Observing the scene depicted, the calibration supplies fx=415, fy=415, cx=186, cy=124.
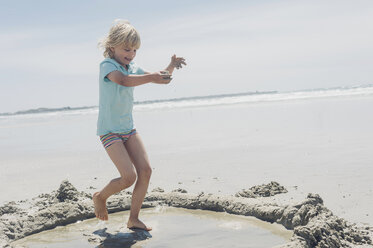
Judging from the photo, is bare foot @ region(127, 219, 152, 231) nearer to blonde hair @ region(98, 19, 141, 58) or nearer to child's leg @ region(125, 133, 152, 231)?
child's leg @ region(125, 133, 152, 231)

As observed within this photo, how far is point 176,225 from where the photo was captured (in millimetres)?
4051

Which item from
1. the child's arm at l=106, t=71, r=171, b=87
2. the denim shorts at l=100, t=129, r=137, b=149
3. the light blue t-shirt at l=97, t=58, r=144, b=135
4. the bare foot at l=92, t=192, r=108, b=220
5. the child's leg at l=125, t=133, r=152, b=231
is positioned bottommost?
the bare foot at l=92, t=192, r=108, b=220

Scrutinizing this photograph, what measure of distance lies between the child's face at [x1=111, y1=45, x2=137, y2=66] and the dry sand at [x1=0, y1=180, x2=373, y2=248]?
5.19 ft

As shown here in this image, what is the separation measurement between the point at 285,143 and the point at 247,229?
4.73m

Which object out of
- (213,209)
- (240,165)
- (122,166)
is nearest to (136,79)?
(122,166)

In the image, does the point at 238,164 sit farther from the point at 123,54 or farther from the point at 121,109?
the point at 123,54

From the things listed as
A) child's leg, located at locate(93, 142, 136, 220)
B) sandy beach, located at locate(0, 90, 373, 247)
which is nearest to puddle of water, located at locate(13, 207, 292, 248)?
child's leg, located at locate(93, 142, 136, 220)

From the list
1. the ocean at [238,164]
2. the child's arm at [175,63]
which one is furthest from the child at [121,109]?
the ocean at [238,164]

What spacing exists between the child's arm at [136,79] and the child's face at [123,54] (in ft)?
0.88

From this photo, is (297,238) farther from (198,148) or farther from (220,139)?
(220,139)

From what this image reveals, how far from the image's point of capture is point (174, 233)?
379 centimetres

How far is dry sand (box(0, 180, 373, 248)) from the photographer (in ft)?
10.4

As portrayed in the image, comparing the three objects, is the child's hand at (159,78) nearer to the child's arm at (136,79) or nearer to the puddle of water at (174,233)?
the child's arm at (136,79)

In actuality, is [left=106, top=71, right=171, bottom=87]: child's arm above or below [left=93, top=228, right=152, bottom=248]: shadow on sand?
above
